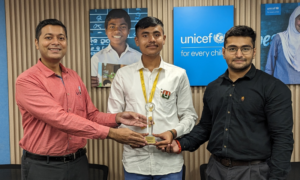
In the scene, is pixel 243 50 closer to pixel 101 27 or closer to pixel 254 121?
pixel 254 121

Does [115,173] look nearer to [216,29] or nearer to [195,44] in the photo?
[195,44]

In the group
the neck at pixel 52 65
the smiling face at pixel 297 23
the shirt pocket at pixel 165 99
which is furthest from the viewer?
the smiling face at pixel 297 23

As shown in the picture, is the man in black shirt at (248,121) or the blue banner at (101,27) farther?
the blue banner at (101,27)

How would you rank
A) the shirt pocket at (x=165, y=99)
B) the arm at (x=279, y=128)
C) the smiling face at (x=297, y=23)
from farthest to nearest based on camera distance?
the smiling face at (x=297, y=23), the shirt pocket at (x=165, y=99), the arm at (x=279, y=128)

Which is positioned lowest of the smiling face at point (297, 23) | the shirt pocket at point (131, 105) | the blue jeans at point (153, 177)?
the blue jeans at point (153, 177)

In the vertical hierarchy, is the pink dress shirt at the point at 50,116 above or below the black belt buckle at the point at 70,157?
above

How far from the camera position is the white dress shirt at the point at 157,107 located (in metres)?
2.17

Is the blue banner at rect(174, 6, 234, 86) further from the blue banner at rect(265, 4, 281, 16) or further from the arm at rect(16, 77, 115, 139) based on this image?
the arm at rect(16, 77, 115, 139)

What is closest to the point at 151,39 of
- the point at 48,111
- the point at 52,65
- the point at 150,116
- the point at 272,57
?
the point at 150,116

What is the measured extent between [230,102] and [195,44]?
1450 mm

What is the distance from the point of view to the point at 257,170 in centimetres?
182

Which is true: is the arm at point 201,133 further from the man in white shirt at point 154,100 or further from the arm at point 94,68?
the arm at point 94,68

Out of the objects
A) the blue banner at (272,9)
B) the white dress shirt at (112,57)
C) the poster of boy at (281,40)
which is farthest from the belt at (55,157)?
the blue banner at (272,9)

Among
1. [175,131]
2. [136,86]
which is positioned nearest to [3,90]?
[136,86]
